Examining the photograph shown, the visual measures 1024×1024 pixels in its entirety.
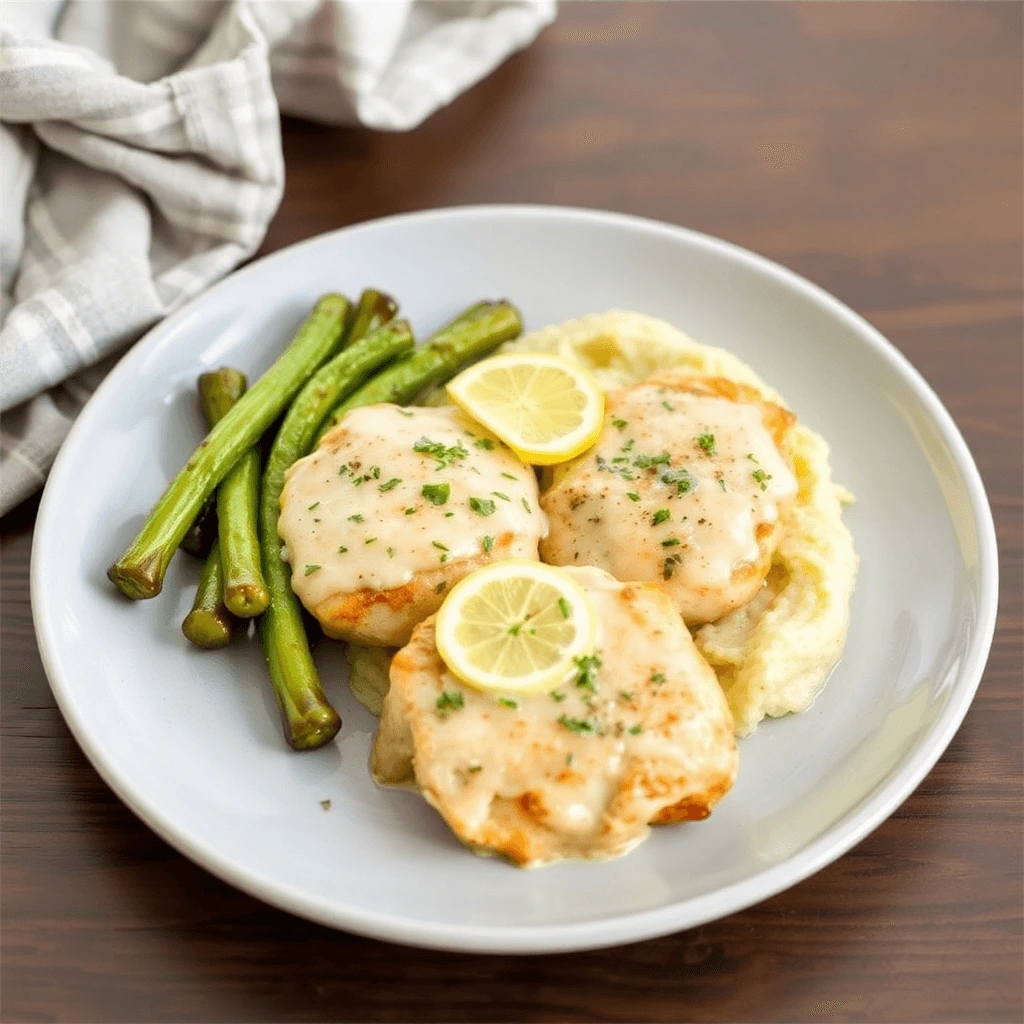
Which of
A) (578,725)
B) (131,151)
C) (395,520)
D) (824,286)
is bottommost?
(824,286)

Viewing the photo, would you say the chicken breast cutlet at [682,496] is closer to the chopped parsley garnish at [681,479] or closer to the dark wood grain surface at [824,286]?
the chopped parsley garnish at [681,479]

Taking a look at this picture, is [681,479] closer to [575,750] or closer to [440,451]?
[440,451]

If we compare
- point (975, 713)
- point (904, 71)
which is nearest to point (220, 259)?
point (975, 713)

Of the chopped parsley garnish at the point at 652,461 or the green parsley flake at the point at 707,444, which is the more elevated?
the green parsley flake at the point at 707,444

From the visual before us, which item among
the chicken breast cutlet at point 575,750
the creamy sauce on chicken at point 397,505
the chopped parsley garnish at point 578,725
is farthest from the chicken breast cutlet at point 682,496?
the chopped parsley garnish at point 578,725

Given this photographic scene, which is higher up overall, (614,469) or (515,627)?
(515,627)

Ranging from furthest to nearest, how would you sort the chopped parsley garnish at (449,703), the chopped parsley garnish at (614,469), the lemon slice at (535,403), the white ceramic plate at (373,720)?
1. the lemon slice at (535,403)
2. the chopped parsley garnish at (614,469)
3. the chopped parsley garnish at (449,703)
4. the white ceramic plate at (373,720)

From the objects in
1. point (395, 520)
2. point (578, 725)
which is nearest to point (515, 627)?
point (578, 725)
